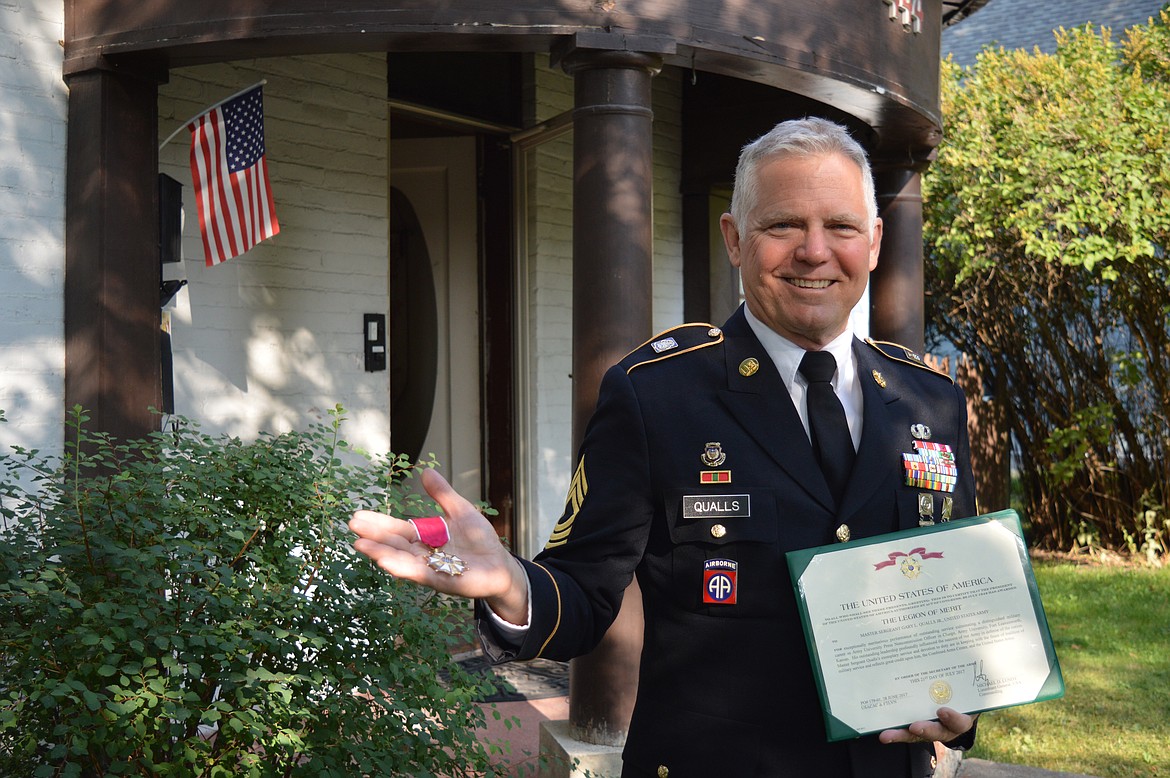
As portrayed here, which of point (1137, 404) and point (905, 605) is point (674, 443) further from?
point (1137, 404)

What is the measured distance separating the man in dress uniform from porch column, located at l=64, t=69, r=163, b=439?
2.99m

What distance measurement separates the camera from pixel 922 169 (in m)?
6.30

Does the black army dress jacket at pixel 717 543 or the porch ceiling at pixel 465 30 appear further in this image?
the porch ceiling at pixel 465 30

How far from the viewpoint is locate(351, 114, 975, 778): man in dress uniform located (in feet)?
6.19

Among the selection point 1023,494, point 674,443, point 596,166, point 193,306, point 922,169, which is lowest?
point 1023,494

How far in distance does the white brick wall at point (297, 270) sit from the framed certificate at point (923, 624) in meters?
4.11

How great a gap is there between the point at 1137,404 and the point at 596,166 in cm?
736

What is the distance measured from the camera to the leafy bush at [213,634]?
288cm

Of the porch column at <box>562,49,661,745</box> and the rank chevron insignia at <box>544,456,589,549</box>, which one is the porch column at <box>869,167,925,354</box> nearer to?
the porch column at <box>562,49,661,745</box>

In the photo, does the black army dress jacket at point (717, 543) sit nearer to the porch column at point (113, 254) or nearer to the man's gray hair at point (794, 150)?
the man's gray hair at point (794, 150)

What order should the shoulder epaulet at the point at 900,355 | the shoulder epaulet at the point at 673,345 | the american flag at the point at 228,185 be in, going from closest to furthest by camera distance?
the shoulder epaulet at the point at 673,345 < the shoulder epaulet at the point at 900,355 < the american flag at the point at 228,185

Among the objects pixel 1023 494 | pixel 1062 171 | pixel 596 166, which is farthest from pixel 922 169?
pixel 1023 494

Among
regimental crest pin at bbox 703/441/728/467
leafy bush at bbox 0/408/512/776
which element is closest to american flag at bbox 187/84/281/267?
leafy bush at bbox 0/408/512/776

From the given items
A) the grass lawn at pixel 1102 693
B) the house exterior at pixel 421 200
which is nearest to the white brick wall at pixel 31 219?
the house exterior at pixel 421 200
